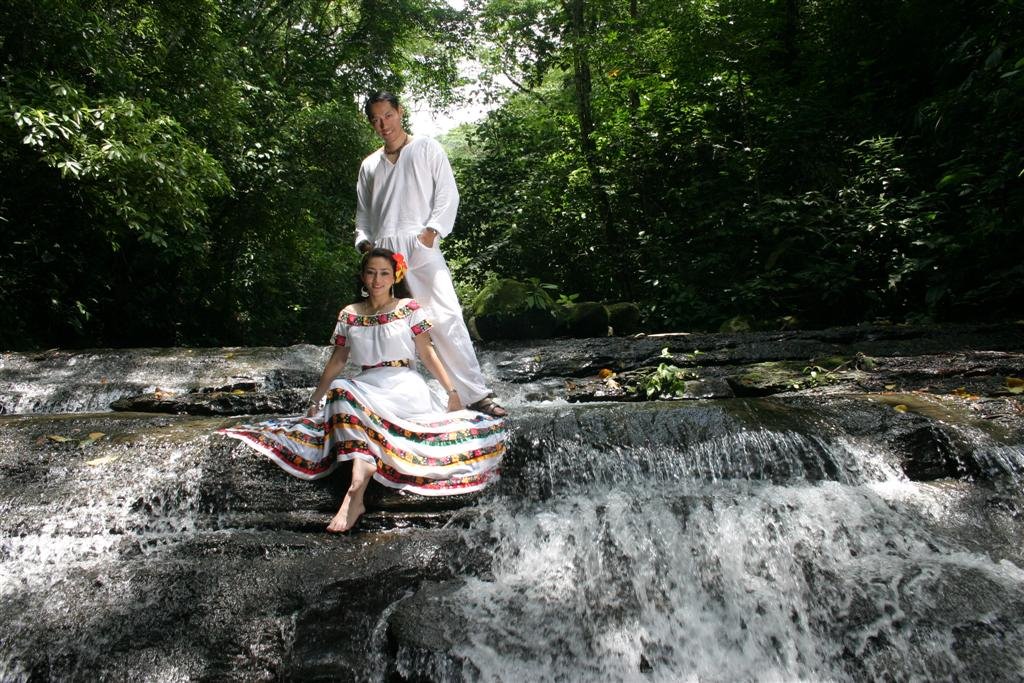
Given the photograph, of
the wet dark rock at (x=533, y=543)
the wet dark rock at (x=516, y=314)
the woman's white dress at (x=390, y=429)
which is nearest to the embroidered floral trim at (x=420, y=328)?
the woman's white dress at (x=390, y=429)

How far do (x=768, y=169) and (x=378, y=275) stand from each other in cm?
838

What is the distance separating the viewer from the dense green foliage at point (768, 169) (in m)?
7.77

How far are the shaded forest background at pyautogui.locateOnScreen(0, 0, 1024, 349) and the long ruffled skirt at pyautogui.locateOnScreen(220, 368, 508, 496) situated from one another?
4.36 m

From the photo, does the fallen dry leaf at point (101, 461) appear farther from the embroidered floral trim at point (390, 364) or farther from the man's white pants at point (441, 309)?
the man's white pants at point (441, 309)

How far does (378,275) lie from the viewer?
3723mm

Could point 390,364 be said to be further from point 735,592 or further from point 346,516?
point 735,592

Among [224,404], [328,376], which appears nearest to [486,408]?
[328,376]

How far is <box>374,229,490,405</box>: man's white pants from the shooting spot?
13.6ft

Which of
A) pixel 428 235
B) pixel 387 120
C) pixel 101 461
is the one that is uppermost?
pixel 387 120

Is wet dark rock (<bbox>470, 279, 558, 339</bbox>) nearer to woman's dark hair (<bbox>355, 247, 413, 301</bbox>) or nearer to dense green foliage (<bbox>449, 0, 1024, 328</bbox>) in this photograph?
dense green foliage (<bbox>449, 0, 1024, 328</bbox>)

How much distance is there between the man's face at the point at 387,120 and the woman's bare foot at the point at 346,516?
2.00m

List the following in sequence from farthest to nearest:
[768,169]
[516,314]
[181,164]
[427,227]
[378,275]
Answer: [768,169] < [516,314] < [181,164] < [427,227] < [378,275]

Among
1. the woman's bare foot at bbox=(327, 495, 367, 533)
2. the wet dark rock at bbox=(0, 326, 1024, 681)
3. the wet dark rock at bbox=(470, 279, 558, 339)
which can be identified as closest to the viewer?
the wet dark rock at bbox=(0, 326, 1024, 681)

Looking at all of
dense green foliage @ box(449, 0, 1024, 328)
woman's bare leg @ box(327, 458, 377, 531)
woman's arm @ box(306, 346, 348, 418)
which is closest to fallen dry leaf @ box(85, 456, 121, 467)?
woman's arm @ box(306, 346, 348, 418)
